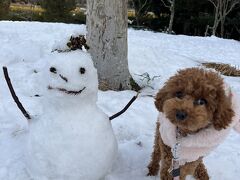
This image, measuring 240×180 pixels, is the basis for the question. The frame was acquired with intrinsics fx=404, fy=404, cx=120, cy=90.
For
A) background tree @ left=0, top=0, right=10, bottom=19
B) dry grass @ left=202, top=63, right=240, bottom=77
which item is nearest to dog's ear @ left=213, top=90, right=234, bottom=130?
dry grass @ left=202, top=63, right=240, bottom=77

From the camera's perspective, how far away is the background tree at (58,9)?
2072 centimetres

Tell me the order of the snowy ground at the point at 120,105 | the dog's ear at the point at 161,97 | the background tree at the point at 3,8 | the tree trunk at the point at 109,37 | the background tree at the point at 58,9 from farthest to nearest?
the background tree at the point at 58,9
the background tree at the point at 3,8
the tree trunk at the point at 109,37
the snowy ground at the point at 120,105
the dog's ear at the point at 161,97

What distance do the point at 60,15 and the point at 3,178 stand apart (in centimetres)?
1842

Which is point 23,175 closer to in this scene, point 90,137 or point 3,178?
point 3,178

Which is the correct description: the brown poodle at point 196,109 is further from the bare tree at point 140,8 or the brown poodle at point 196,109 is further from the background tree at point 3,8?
the background tree at point 3,8

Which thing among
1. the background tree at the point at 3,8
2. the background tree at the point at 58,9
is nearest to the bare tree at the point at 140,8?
the background tree at the point at 58,9

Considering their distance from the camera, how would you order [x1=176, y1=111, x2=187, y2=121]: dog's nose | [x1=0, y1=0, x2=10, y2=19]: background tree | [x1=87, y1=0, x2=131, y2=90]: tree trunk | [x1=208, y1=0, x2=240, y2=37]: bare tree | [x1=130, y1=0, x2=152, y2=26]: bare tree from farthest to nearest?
[x1=130, y1=0, x2=152, y2=26]: bare tree → [x1=0, y1=0, x2=10, y2=19]: background tree → [x1=208, y1=0, x2=240, y2=37]: bare tree → [x1=87, y1=0, x2=131, y2=90]: tree trunk → [x1=176, y1=111, x2=187, y2=121]: dog's nose

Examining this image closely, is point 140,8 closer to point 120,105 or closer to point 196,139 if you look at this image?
point 120,105

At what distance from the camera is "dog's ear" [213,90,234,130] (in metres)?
2.52

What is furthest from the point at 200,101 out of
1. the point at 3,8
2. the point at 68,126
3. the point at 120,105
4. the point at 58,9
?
the point at 58,9

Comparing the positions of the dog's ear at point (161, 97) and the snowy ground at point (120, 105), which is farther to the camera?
the snowy ground at point (120, 105)

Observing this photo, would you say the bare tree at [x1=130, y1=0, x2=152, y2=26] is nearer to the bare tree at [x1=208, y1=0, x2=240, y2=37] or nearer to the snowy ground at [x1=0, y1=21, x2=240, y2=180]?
the bare tree at [x1=208, y1=0, x2=240, y2=37]

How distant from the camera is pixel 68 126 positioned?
9.41 feet

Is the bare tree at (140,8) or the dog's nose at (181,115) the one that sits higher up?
Answer: the dog's nose at (181,115)
